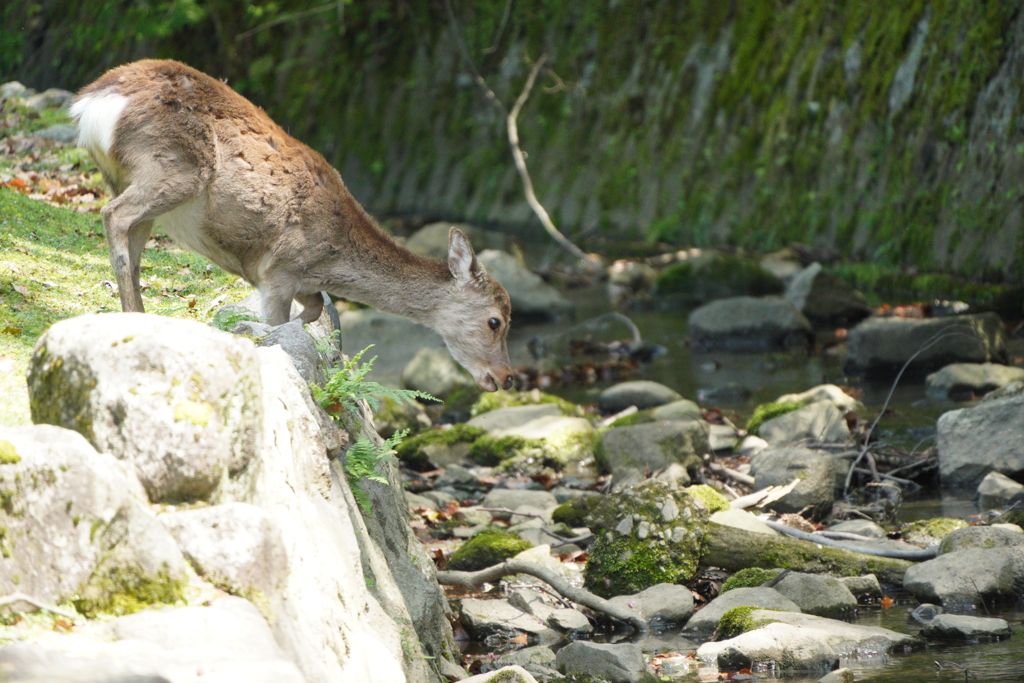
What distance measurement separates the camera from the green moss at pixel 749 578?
6.99 metres

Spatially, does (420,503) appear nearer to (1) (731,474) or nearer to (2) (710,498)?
(2) (710,498)

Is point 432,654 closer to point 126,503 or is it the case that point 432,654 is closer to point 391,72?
point 126,503

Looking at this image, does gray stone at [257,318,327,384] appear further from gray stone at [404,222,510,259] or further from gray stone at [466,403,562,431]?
gray stone at [404,222,510,259]

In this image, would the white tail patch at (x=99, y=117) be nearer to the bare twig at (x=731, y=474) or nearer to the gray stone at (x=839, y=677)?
the gray stone at (x=839, y=677)

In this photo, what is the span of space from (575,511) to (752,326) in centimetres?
812

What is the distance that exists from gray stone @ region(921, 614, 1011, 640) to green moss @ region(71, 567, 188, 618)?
437cm

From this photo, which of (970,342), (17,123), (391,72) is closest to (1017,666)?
(970,342)

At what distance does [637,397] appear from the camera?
12.4 meters

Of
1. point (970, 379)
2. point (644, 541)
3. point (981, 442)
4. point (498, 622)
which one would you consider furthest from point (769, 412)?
point (498, 622)

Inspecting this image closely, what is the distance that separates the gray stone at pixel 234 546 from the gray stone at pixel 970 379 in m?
10.0

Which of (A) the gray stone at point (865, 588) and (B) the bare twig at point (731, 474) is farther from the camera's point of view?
(B) the bare twig at point (731, 474)

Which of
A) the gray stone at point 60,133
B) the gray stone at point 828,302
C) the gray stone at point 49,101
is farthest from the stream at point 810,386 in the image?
the gray stone at point 49,101

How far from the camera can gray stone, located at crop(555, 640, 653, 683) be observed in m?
5.44

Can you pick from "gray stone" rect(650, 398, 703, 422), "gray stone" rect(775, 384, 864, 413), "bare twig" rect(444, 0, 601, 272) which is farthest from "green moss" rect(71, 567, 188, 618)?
"bare twig" rect(444, 0, 601, 272)
